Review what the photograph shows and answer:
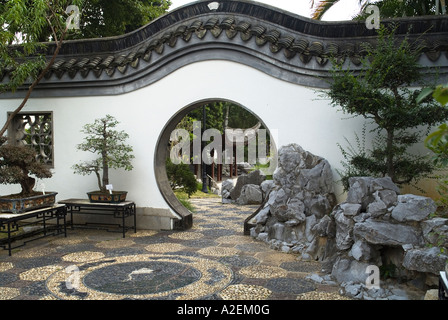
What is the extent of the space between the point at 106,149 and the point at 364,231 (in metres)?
4.60

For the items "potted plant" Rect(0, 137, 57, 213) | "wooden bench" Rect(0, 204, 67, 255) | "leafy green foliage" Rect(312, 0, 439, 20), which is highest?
"leafy green foliage" Rect(312, 0, 439, 20)

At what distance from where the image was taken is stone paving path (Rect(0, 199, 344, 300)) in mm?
4180

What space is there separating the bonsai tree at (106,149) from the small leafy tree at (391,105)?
3.85 meters

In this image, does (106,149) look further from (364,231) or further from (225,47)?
(364,231)

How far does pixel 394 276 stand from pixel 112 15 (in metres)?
10.7

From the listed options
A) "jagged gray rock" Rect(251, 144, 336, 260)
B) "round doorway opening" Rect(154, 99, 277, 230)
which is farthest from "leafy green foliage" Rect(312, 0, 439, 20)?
"jagged gray rock" Rect(251, 144, 336, 260)

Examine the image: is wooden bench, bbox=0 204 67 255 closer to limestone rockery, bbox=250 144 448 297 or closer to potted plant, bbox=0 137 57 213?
potted plant, bbox=0 137 57 213

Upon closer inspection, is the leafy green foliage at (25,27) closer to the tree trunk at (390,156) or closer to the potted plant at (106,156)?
the potted plant at (106,156)

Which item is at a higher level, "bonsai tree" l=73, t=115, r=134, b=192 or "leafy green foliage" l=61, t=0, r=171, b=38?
"leafy green foliage" l=61, t=0, r=171, b=38

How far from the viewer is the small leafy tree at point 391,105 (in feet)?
16.4

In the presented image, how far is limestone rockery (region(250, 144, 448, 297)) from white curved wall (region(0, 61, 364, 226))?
0.82 m

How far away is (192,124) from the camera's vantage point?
16250mm

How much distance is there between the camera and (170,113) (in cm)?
726

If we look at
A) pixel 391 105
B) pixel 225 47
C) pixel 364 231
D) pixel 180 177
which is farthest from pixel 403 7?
pixel 180 177
